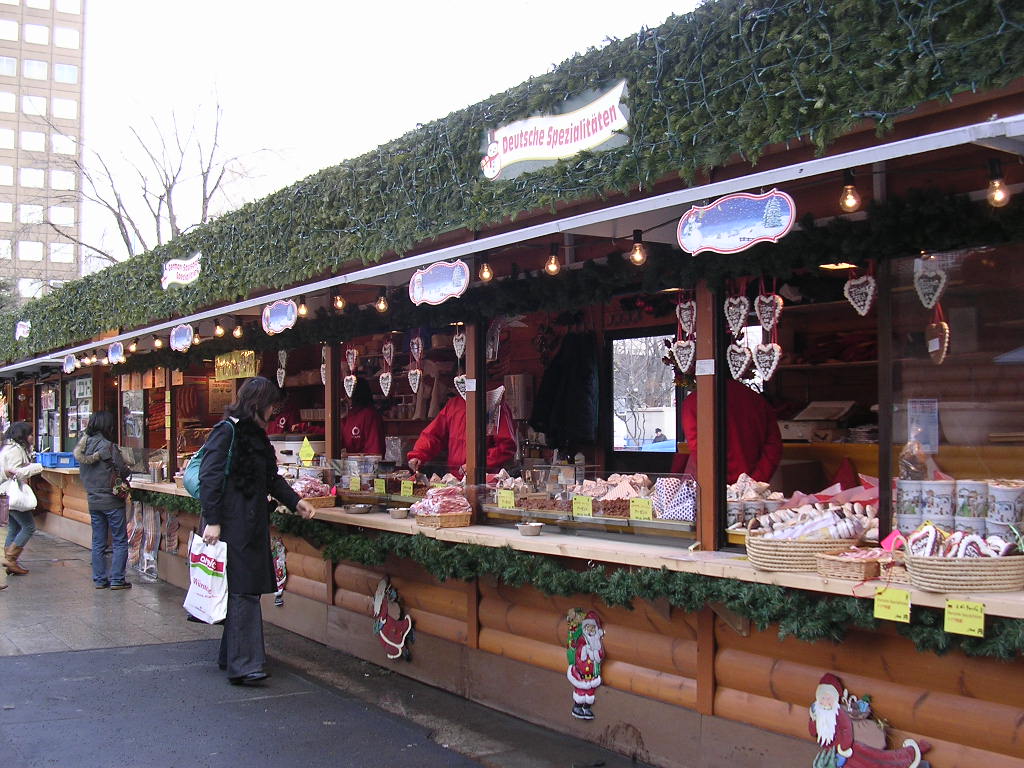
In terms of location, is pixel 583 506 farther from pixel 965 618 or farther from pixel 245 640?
pixel 245 640

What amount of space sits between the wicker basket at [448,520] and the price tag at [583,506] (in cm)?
95

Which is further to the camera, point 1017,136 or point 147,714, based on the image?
point 147,714

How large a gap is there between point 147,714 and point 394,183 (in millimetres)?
3763

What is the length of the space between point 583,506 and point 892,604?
2.15m

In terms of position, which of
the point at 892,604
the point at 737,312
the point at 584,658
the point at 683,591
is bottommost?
A: the point at 584,658

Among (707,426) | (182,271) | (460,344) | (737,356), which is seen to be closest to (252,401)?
(460,344)

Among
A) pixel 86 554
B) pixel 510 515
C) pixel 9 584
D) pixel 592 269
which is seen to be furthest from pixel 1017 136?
pixel 86 554

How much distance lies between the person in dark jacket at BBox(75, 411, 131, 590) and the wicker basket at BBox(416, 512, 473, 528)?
561cm

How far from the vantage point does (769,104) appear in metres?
4.02

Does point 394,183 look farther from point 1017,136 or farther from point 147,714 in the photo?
point 1017,136

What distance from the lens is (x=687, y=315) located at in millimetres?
5000

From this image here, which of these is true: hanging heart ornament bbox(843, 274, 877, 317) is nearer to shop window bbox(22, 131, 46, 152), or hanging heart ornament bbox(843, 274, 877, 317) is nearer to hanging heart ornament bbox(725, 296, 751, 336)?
hanging heart ornament bbox(725, 296, 751, 336)

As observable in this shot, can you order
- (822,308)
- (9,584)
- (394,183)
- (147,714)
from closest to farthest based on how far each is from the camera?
(147,714) < (394,183) < (822,308) < (9,584)

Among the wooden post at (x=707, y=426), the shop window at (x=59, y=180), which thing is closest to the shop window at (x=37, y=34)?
the shop window at (x=59, y=180)
